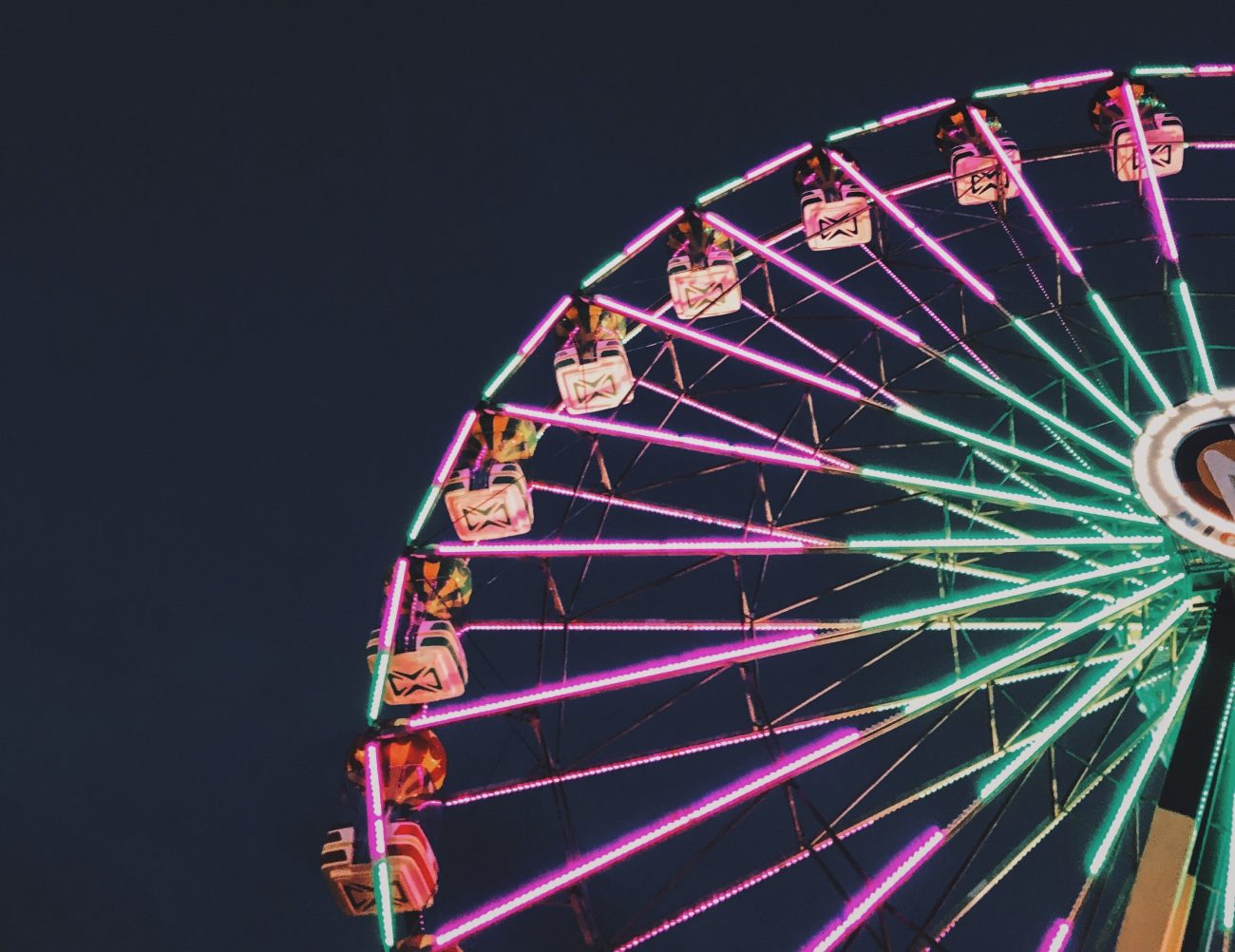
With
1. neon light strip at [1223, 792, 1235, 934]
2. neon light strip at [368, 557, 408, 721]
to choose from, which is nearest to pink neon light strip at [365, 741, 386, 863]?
neon light strip at [368, 557, 408, 721]

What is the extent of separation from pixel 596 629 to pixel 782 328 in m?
4.36

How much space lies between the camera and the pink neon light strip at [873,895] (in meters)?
10.2

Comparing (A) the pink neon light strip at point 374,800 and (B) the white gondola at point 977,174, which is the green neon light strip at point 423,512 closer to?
(A) the pink neon light strip at point 374,800

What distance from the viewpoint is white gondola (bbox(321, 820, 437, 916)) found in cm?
1220

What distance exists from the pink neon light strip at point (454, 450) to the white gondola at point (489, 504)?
0.32 m

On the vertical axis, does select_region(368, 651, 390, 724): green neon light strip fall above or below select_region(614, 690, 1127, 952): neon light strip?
above

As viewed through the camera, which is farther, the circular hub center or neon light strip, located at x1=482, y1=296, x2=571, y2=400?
neon light strip, located at x1=482, y1=296, x2=571, y2=400

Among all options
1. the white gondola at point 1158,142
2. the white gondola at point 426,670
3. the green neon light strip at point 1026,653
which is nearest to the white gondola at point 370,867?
the white gondola at point 426,670

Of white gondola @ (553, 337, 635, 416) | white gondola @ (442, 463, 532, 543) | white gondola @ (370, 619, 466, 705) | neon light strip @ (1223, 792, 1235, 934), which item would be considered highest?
white gondola @ (553, 337, 635, 416)

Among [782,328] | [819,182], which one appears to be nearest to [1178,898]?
[782,328]

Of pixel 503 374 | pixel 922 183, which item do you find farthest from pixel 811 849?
pixel 922 183

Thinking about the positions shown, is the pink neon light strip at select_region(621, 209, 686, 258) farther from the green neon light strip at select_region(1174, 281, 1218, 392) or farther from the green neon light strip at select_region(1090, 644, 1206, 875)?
the green neon light strip at select_region(1090, 644, 1206, 875)

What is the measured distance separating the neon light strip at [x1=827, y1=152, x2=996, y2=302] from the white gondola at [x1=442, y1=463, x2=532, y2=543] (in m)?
4.82

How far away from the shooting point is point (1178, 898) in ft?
29.3
